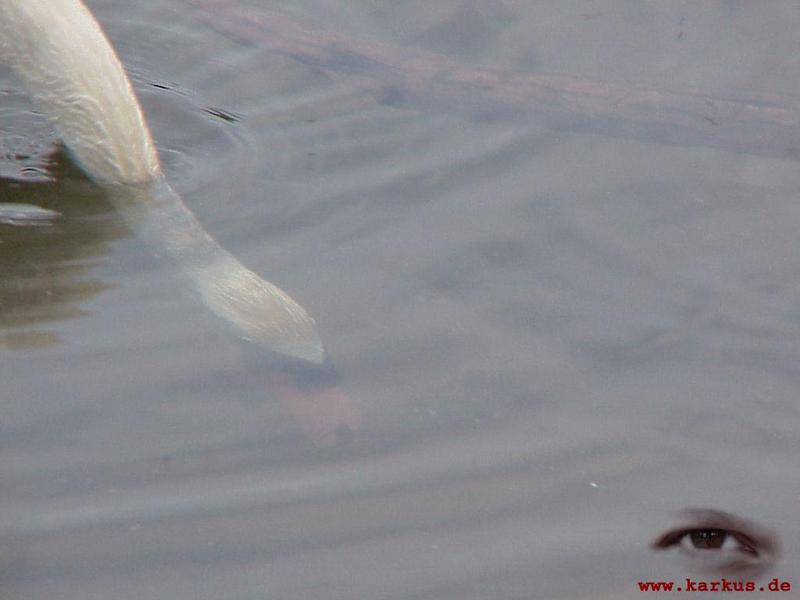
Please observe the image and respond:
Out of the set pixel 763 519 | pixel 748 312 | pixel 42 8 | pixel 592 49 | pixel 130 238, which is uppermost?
pixel 42 8

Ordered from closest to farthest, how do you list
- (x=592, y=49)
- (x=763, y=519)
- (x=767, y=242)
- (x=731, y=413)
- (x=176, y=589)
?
1. (x=176, y=589)
2. (x=763, y=519)
3. (x=731, y=413)
4. (x=767, y=242)
5. (x=592, y=49)

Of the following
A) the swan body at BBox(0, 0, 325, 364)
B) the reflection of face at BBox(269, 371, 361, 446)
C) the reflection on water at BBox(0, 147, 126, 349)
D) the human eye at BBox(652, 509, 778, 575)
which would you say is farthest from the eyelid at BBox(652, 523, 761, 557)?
the reflection on water at BBox(0, 147, 126, 349)

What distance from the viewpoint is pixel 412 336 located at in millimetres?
3725

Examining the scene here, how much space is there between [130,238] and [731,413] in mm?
2296

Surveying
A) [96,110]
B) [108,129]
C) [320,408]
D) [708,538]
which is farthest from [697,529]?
[96,110]

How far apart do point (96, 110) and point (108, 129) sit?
13 cm

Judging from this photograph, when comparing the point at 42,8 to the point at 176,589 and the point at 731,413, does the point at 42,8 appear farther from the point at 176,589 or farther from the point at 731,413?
the point at 731,413

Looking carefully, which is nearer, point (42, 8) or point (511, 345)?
point (511, 345)

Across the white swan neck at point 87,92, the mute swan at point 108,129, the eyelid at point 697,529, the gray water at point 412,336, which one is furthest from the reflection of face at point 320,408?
the white swan neck at point 87,92

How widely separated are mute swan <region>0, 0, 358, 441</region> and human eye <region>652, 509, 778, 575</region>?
157cm

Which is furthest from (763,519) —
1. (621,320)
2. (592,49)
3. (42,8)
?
(42,8)

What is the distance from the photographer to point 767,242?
4223 mm

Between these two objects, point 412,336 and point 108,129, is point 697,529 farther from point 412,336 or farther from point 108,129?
point 108,129

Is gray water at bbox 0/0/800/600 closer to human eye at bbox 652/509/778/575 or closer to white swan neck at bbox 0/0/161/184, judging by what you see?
human eye at bbox 652/509/778/575
